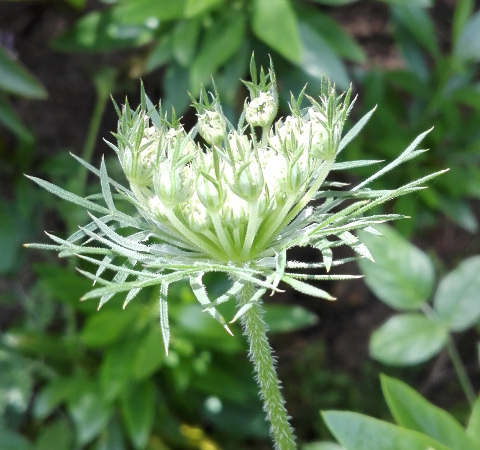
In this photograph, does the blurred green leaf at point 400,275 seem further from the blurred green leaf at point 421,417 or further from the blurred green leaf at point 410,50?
the blurred green leaf at point 410,50

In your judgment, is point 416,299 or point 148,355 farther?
point 148,355

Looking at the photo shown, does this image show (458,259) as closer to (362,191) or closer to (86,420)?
(86,420)

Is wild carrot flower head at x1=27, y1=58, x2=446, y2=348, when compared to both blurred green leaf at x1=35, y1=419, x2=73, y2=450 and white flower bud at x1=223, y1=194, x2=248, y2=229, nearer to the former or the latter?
white flower bud at x1=223, y1=194, x2=248, y2=229

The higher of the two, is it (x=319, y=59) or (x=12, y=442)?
(x=319, y=59)

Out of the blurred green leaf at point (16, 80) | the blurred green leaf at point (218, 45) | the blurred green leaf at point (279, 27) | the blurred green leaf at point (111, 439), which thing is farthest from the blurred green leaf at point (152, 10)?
the blurred green leaf at point (111, 439)

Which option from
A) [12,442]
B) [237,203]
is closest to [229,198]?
[237,203]

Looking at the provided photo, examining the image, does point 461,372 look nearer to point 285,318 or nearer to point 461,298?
point 461,298
